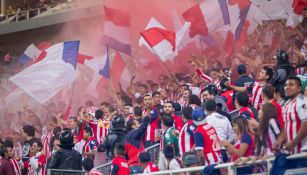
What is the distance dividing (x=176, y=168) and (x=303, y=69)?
2.61 metres

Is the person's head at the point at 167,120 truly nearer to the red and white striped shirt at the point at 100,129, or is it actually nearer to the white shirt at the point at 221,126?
the white shirt at the point at 221,126

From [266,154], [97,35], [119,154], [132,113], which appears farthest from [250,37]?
[97,35]

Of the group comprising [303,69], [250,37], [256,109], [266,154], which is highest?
[250,37]

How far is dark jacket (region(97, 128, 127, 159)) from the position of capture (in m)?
12.6

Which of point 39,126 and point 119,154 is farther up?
point 39,126

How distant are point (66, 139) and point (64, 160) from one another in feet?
1.06

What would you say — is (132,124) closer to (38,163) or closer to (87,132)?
(87,132)

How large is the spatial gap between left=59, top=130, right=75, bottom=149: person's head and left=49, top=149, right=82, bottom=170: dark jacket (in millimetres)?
72

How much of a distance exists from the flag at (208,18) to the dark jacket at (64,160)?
4849 millimetres

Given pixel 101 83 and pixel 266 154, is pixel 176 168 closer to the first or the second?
pixel 266 154

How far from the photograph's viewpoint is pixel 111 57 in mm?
19109

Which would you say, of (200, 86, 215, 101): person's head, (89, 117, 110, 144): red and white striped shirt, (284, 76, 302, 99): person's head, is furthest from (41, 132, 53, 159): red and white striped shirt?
(284, 76, 302, 99): person's head

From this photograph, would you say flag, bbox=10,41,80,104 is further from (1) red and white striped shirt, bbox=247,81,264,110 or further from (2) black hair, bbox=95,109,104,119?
(1) red and white striped shirt, bbox=247,81,264,110

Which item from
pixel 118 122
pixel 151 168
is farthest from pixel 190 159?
pixel 118 122
